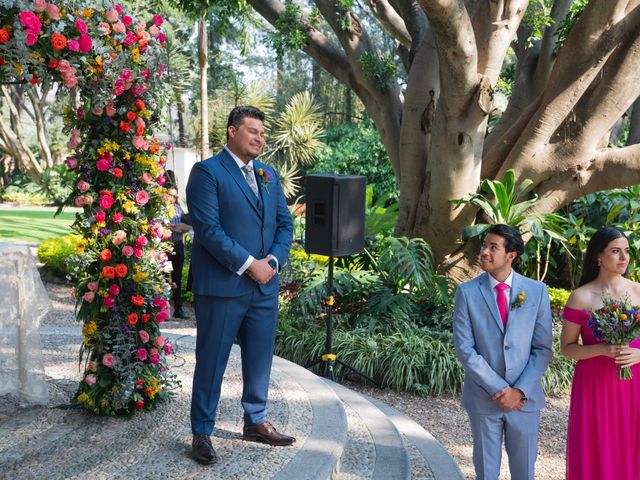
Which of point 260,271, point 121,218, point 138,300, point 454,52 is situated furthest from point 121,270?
point 454,52

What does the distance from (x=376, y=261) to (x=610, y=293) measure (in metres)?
5.30

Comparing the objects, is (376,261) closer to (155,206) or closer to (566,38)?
(566,38)

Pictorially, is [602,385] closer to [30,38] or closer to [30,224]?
[30,38]

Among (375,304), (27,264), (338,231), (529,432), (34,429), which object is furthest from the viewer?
(375,304)

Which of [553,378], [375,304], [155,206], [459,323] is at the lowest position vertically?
[553,378]

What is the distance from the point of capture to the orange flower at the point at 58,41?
3.59 meters

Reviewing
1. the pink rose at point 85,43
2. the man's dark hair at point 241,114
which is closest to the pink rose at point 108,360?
the man's dark hair at point 241,114

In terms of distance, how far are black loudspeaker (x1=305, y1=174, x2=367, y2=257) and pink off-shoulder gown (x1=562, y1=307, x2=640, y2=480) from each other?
124 inches

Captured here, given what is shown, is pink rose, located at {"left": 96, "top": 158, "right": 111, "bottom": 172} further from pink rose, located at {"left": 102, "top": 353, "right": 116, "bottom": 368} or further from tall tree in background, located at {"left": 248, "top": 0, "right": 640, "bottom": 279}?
tall tree in background, located at {"left": 248, "top": 0, "right": 640, "bottom": 279}

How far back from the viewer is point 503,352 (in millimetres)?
3520

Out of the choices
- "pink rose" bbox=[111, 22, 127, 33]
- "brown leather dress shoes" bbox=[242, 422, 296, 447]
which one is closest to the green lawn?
"pink rose" bbox=[111, 22, 127, 33]

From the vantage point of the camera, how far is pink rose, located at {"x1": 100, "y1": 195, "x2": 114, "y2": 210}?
4.12m

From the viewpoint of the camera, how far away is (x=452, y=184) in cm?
808

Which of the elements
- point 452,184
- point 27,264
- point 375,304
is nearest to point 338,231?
point 375,304
